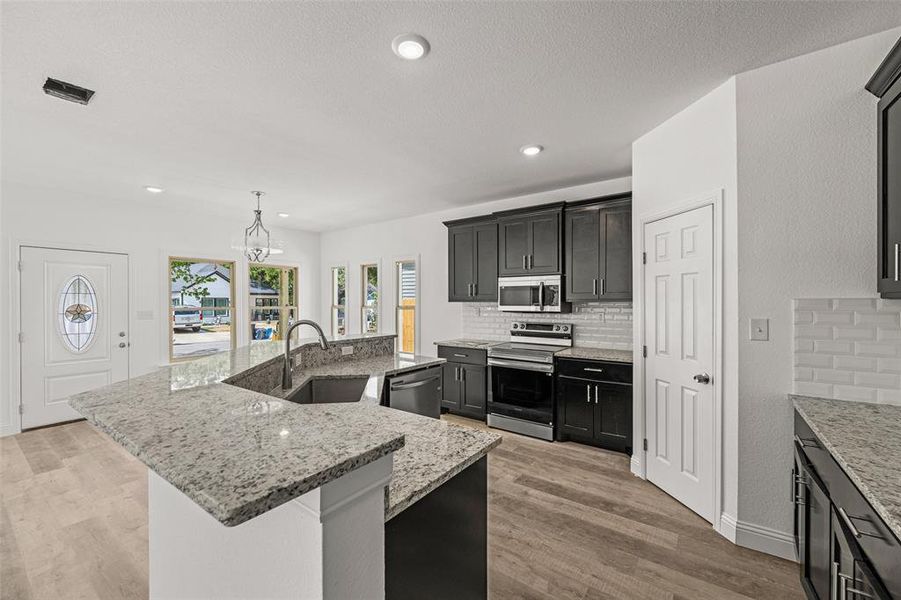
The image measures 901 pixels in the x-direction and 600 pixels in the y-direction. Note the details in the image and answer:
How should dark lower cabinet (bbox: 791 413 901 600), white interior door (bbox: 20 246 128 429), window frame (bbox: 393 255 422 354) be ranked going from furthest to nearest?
window frame (bbox: 393 255 422 354) < white interior door (bbox: 20 246 128 429) < dark lower cabinet (bbox: 791 413 901 600)

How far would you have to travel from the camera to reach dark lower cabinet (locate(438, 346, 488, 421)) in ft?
14.4

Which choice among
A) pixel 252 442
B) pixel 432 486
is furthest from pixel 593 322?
Answer: pixel 252 442

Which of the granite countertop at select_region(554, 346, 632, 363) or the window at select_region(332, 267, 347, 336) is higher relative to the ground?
the window at select_region(332, 267, 347, 336)

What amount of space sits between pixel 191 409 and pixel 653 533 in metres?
2.52

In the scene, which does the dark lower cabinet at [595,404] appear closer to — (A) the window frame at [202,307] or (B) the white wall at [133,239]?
(A) the window frame at [202,307]

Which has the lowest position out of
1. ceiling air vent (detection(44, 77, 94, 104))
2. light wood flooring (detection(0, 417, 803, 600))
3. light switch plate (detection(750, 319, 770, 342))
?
light wood flooring (detection(0, 417, 803, 600))

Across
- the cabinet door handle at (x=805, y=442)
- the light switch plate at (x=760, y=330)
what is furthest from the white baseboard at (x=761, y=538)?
the light switch plate at (x=760, y=330)

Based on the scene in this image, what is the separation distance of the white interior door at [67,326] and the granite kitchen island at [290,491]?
4333 mm

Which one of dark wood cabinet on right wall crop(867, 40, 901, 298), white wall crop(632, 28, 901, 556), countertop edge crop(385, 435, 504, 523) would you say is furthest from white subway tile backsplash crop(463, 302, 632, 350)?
countertop edge crop(385, 435, 504, 523)

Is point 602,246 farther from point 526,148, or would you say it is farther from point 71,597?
point 71,597

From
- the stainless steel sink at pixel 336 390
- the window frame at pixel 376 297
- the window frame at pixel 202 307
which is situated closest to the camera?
the stainless steel sink at pixel 336 390

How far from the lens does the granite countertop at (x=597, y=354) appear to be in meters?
3.53

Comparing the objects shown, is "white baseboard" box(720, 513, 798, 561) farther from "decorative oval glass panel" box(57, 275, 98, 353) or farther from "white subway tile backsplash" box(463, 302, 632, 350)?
"decorative oval glass panel" box(57, 275, 98, 353)

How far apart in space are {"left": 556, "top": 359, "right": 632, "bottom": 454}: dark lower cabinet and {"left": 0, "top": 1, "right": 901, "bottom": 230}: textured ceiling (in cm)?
186
